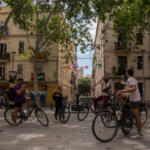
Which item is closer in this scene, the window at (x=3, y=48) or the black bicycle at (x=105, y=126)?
the black bicycle at (x=105, y=126)

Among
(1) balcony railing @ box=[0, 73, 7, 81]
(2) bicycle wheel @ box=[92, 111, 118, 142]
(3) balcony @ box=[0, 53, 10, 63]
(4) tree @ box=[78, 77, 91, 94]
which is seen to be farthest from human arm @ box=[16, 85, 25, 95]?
(4) tree @ box=[78, 77, 91, 94]

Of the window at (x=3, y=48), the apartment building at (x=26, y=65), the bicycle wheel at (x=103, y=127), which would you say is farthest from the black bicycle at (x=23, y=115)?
the window at (x=3, y=48)

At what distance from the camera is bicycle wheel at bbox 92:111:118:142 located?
4.88 meters

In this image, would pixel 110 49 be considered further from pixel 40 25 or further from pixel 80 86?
pixel 80 86

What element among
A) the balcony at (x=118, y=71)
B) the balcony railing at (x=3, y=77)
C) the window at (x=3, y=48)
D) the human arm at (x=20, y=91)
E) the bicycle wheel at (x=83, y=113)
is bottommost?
the bicycle wheel at (x=83, y=113)

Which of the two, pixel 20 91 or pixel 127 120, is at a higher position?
pixel 20 91

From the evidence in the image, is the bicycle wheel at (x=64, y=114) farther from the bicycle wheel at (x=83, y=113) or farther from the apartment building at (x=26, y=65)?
the apartment building at (x=26, y=65)

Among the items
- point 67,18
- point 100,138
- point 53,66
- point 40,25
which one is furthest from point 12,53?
point 100,138

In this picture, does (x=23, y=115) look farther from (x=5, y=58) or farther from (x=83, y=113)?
(x=5, y=58)

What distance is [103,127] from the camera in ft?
16.3

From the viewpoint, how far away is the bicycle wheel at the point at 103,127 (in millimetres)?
4879

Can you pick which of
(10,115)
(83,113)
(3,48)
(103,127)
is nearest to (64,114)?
(83,113)

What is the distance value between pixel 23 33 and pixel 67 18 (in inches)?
469

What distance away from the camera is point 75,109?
14383 millimetres
